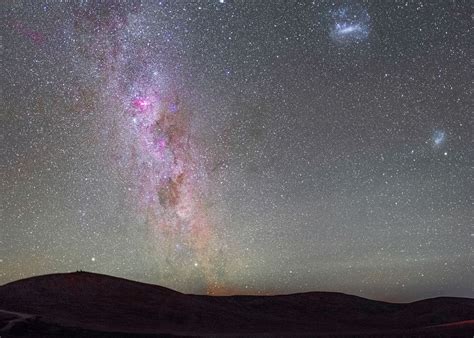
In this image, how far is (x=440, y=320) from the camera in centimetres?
7219

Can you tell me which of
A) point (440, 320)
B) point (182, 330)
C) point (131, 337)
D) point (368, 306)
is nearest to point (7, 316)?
point (131, 337)

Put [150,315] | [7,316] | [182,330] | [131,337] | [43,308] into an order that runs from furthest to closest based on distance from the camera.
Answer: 1. [150,315]
2. [43,308]
3. [182,330]
4. [7,316]
5. [131,337]

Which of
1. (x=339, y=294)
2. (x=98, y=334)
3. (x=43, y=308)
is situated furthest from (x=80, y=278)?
(x=339, y=294)

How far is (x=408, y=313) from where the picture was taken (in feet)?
266

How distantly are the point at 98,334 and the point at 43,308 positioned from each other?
15.8 m

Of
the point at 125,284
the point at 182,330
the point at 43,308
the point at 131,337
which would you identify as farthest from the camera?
the point at 125,284

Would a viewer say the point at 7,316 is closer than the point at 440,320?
Yes

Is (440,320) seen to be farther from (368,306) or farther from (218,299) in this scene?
(218,299)

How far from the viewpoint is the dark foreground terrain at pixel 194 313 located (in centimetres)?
4997

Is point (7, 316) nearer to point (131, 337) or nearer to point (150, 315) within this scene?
point (131, 337)

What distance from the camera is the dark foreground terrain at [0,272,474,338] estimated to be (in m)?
50.0

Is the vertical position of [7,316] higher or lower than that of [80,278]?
lower

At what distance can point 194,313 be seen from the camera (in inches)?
2694

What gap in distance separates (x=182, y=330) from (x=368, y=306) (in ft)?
150
